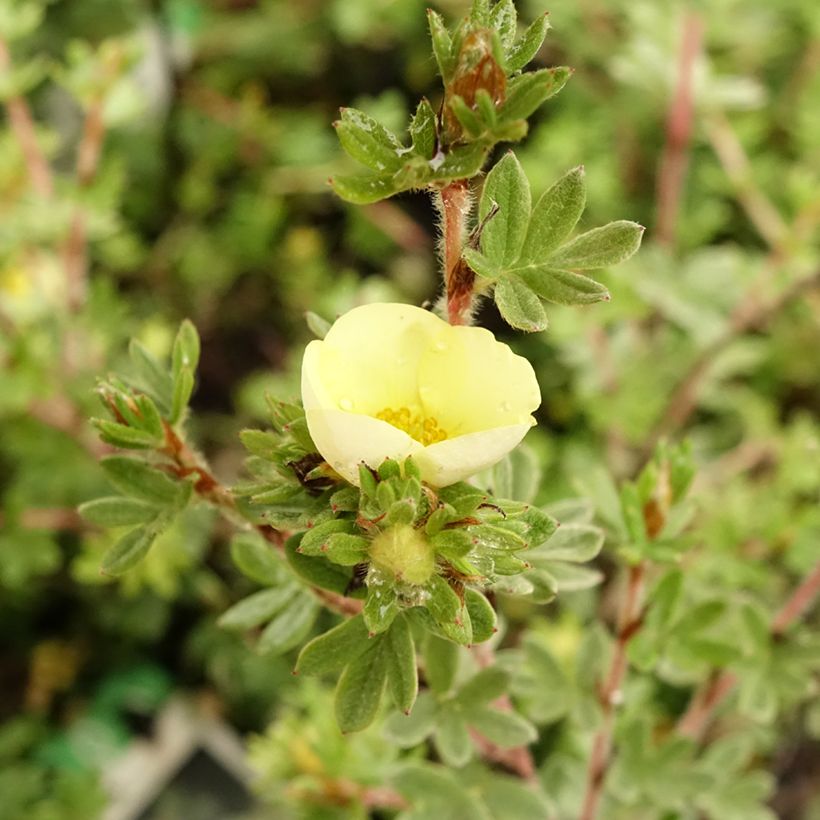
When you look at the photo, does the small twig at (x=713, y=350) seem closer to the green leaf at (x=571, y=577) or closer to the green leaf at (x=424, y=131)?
the green leaf at (x=571, y=577)

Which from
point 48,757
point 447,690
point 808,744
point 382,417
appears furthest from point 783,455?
point 48,757

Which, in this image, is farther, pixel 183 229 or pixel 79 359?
pixel 183 229

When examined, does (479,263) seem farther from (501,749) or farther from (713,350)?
(713,350)

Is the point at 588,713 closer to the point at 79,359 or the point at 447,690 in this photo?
the point at 447,690

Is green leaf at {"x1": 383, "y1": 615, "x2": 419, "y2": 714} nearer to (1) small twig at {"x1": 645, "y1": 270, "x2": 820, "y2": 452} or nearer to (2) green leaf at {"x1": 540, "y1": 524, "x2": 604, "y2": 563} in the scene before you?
(2) green leaf at {"x1": 540, "y1": 524, "x2": 604, "y2": 563}

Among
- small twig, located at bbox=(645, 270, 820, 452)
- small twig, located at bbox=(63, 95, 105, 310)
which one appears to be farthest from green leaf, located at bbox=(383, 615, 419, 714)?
small twig, located at bbox=(63, 95, 105, 310)

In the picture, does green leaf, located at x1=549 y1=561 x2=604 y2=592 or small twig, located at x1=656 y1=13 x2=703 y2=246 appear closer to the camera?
green leaf, located at x1=549 y1=561 x2=604 y2=592

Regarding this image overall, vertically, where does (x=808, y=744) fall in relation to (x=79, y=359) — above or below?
below
